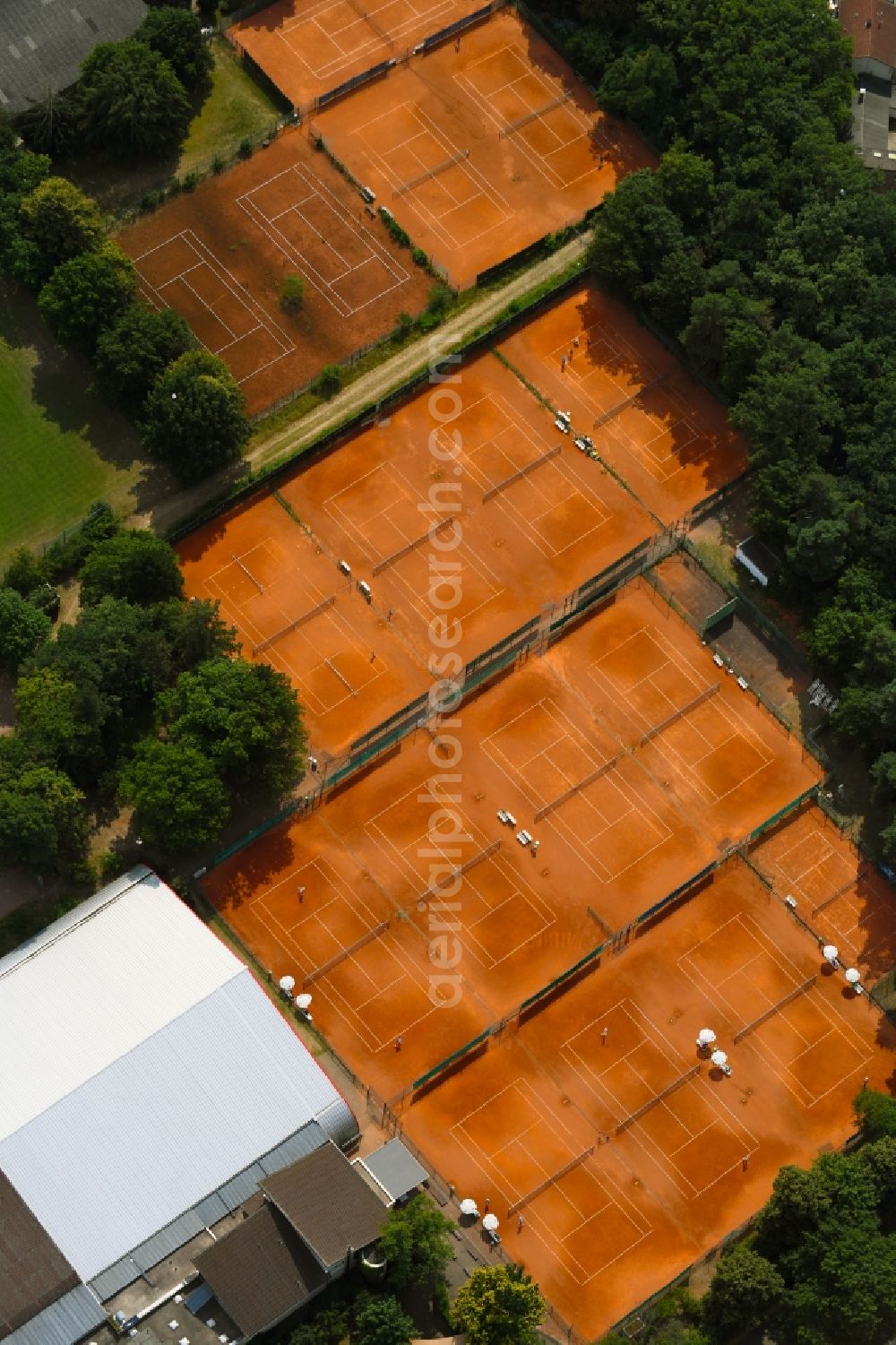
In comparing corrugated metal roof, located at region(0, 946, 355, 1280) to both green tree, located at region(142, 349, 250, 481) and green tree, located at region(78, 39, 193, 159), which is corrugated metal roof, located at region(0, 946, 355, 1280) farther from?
green tree, located at region(78, 39, 193, 159)

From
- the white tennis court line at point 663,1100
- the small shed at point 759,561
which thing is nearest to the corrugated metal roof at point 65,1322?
the white tennis court line at point 663,1100

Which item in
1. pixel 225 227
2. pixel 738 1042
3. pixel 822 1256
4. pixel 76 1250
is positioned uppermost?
pixel 225 227

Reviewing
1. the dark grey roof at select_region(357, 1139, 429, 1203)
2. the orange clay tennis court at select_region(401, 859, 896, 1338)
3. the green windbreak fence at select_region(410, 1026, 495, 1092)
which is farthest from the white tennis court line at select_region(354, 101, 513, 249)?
the dark grey roof at select_region(357, 1139, 429, 1203)

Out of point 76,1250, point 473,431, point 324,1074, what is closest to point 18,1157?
point 76,1250

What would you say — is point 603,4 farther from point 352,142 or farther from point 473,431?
point 473,431

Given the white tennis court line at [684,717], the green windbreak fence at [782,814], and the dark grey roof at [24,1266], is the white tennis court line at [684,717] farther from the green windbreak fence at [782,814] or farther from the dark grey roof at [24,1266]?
the dark grey roof at [24,1266]
